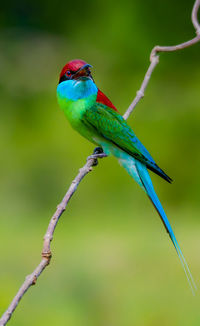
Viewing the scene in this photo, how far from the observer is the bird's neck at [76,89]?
5.84ft

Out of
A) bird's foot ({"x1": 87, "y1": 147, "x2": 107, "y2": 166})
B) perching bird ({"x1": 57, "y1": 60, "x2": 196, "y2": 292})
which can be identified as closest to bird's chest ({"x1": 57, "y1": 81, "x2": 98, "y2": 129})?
perching bird ({"x1": 57, "y1": 60, "x2": 196, "y2": 292})

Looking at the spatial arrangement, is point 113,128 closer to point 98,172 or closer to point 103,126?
point 103,126

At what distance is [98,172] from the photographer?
3973mm

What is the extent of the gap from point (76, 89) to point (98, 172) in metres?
2.19

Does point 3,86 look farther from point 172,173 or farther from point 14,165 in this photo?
point 172,173

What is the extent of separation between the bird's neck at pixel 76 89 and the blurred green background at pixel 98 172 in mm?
1512

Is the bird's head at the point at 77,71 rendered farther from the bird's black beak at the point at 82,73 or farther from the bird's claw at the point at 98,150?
the bird's claw at the point at 98,150

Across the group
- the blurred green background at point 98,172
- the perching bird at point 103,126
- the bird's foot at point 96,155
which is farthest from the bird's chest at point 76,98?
the blurred green background at point 98,172

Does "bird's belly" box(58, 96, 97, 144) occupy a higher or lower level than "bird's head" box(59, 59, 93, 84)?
lower

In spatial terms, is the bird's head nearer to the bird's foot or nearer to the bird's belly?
the bird's belly

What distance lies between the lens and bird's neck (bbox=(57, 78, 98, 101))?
5.84 ft

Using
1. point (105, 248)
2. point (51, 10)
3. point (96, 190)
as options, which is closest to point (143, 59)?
point (51, 10)

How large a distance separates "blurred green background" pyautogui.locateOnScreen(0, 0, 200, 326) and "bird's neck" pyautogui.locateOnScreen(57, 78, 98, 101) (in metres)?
1.51

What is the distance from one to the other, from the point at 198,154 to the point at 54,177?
1028 millimetres
